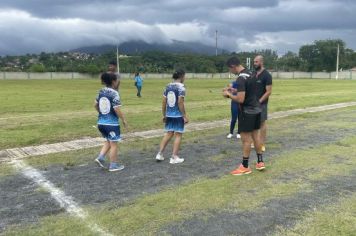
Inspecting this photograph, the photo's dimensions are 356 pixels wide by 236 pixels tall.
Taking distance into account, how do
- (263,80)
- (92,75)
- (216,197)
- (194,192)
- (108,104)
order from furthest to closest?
(92,75), (263,80), (108,104), (194,192), (216,197)

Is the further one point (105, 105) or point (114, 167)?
point (114, 167)

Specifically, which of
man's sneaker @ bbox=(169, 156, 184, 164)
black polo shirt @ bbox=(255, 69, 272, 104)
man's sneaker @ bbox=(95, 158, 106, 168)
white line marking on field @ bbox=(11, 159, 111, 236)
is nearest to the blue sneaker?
man's sneaker @ bbox=(95, 158, 106, 168)

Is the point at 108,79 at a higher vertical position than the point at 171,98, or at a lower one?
higher

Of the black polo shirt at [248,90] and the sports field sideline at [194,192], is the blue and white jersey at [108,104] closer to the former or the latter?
the sports field sideline at [194,192]

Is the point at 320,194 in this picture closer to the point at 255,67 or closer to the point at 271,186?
the point at 271,186

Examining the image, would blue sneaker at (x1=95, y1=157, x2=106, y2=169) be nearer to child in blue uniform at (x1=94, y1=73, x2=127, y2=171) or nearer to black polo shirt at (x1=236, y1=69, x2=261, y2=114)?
child in blue uniform at (x1=94, y1=73, x2=127, y2=171)

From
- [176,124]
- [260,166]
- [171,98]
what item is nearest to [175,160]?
[176,124]

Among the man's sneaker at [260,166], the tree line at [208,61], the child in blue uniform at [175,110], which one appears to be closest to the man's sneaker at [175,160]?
the child in blue uniform at [175,110]

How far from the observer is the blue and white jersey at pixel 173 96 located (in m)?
8.47

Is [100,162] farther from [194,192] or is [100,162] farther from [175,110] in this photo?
[194,192]

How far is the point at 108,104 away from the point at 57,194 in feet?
6.43

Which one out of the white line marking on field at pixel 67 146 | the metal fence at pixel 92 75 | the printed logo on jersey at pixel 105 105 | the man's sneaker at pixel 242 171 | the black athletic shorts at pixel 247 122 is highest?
the printed logo on jersey at pixel 105 105

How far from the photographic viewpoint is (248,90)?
7.48 metres

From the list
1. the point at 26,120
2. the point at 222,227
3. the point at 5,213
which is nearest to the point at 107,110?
the point at 5,213
